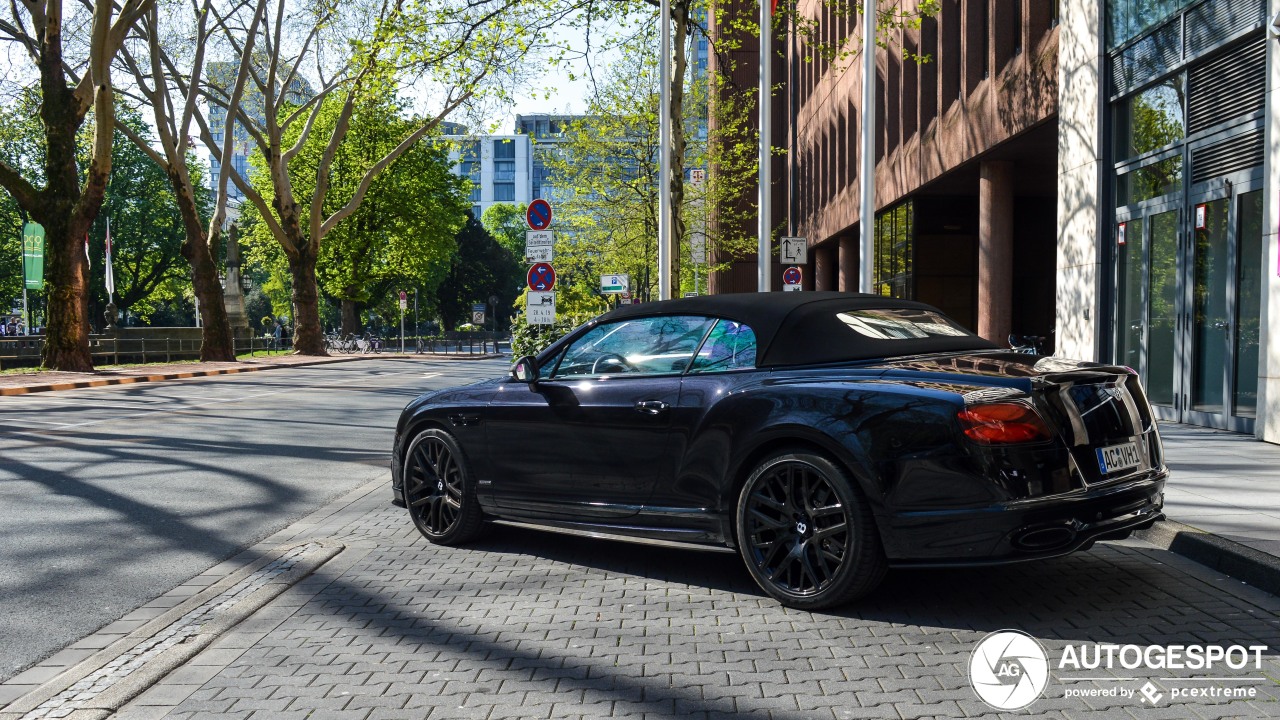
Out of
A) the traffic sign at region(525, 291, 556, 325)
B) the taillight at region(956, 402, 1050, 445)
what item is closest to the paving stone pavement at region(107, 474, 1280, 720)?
the taillight at region(956, 402, 1050, 445)

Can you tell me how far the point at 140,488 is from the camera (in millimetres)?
8758

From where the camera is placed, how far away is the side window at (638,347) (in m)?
5.61

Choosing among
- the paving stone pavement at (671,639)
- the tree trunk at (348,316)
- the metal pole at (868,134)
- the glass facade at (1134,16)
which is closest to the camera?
the paving stone pavement at (671,639)

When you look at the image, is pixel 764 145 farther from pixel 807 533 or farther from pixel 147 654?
pixel 147 654

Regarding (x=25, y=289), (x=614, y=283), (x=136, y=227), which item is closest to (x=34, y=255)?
(x=25, y=289)

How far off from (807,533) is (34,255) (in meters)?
28.3

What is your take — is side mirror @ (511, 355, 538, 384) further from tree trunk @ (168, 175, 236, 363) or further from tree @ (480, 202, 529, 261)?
tree @ (480, 202, 529, 261)

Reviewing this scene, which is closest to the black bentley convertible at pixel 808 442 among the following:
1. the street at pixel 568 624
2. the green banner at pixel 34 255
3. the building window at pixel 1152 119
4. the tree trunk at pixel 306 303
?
the street at pixel 568 624

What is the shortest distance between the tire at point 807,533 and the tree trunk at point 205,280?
3201cm

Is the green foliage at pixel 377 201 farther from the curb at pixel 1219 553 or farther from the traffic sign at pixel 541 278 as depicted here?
the curb at pixel 1219 553

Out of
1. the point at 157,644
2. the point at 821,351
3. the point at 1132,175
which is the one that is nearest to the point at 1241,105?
the point at 1132,175

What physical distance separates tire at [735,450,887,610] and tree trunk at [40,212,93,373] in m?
25.4

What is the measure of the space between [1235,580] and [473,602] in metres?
3.58

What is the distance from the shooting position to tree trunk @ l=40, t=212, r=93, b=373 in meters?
26.3
